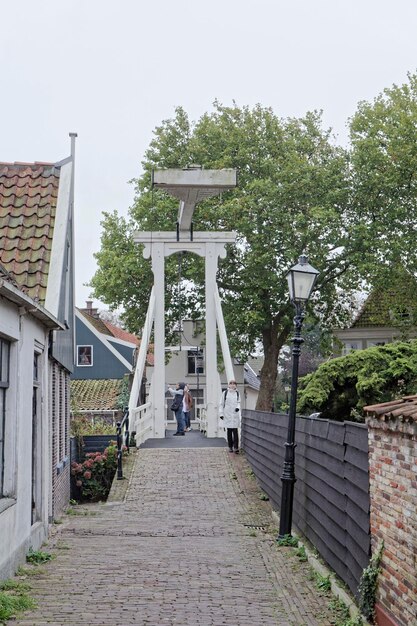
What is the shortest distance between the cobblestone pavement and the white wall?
1.22ft

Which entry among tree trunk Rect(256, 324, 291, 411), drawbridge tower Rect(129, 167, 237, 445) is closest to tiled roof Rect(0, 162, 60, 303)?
drawbridge tower Rect(129, 167, 237, 445)

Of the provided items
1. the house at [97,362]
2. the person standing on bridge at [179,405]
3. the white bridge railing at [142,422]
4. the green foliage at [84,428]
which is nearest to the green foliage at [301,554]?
the white bridge railing at [142,422]

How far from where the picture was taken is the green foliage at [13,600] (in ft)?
22.7

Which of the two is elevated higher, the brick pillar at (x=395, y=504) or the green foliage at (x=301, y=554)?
the brick pillar at (x=395, y=504)

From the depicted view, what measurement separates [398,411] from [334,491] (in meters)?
2.90

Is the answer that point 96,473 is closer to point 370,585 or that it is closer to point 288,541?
point 288,541

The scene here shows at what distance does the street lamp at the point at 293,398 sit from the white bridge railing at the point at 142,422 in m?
9.27

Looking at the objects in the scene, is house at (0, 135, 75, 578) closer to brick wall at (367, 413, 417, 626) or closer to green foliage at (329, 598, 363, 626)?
green foliage at (329, 598, 363, 626)

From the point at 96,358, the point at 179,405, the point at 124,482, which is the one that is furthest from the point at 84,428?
the point at 96,358

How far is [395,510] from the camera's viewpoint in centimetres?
612


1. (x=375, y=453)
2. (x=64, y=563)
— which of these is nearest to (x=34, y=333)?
(x=64, y=563)

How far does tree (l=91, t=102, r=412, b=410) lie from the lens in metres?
33.0

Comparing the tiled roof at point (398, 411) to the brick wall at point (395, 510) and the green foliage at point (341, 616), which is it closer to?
the brick wall at point (395, 510)

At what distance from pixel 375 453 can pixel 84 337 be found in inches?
1597
